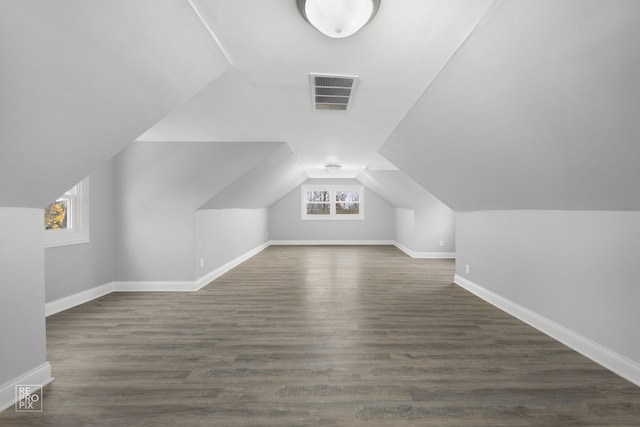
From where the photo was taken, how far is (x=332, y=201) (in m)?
9.98

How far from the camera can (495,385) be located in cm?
197

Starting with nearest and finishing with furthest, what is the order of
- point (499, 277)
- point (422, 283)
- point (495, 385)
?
point (495, 385) < point (499, 277) < point (422, 283)

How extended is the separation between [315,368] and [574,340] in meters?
2.28

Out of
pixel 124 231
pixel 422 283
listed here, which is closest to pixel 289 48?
pixel 124 231

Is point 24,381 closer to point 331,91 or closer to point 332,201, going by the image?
point 331,91

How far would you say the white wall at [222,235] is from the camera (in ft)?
14.9

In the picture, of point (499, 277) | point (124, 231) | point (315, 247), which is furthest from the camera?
point (315, 247)

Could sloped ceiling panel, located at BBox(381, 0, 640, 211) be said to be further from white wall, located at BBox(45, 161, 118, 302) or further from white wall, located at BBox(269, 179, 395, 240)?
white wall, located at BBox(269, 179, 395, 240)

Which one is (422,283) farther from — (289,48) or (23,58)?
(23,58)

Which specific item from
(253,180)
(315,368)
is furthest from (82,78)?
(253,180)

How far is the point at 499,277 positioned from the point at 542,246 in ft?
2.70

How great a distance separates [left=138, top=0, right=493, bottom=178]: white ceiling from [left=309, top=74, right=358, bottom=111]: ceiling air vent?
0.23 feet

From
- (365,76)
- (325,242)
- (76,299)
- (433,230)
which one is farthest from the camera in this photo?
(325,242)

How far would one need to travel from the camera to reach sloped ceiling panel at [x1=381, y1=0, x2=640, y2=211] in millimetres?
1260
